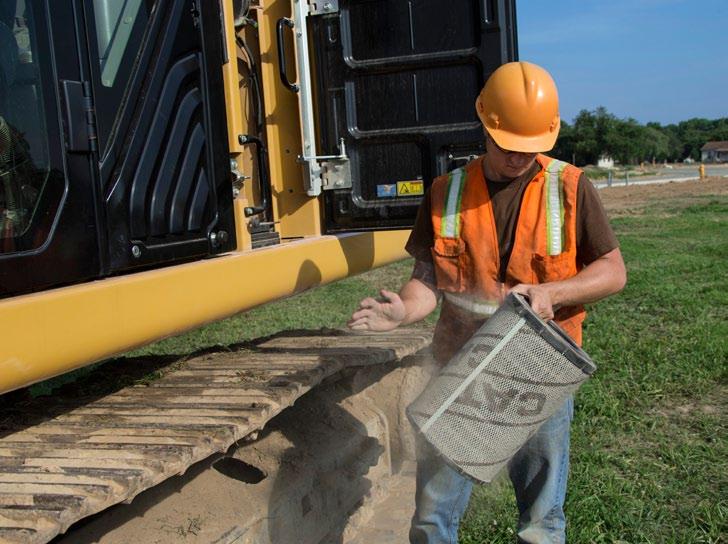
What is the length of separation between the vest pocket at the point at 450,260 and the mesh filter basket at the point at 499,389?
13.3 inches

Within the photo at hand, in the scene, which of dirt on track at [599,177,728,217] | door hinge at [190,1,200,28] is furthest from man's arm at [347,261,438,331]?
dirt on track at [599,177,728,217]

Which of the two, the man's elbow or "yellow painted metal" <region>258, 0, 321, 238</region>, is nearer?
the man's elbow

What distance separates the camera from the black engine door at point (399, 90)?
4.14 meters

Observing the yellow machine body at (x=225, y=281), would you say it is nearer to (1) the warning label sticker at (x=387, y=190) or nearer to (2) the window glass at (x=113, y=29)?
(1) the warning label sticker at (x=387, y=190)

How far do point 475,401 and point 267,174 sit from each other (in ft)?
7.31

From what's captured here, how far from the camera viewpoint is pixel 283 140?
14.8 ft

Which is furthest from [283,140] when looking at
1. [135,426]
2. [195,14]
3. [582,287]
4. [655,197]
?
[655,197]

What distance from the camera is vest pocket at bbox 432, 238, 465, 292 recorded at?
9.38 ft

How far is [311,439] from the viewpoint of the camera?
3.95 meters

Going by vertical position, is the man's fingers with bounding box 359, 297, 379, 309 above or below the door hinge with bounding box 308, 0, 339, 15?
below

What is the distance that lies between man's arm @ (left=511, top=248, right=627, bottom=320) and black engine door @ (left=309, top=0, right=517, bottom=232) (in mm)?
1628

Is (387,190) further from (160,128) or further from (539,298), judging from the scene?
(539,298)

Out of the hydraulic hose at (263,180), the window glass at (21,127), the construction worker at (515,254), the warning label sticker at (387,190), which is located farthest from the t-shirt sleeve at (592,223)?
the hydraulic hose at (263,180)

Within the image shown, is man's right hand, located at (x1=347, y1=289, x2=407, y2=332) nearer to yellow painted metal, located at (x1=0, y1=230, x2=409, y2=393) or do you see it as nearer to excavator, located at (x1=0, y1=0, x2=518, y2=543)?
excavator, located at (x1=0, y1=0, x2=518, y2=543)
